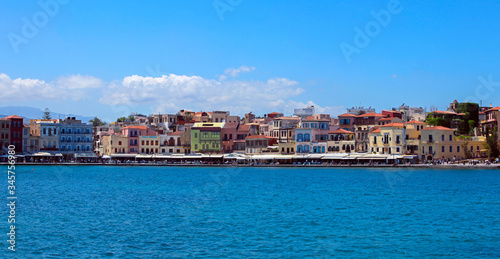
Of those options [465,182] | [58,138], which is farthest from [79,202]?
[58,138]

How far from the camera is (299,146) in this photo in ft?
265

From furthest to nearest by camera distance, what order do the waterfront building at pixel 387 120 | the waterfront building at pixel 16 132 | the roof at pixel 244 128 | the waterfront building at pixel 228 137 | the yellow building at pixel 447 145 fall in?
the roof at pixel 244 128 < the waterfront building at pixel 228 137 < the waterfront building at pixel 16 132 < the waterfront building at pixel 387 120 < the yellow building at pixel 447 145

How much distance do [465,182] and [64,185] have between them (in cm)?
3586

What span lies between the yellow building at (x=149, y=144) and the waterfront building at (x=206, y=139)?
236 inches

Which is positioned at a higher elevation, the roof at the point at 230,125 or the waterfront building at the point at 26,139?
the roof at the point at 230,125

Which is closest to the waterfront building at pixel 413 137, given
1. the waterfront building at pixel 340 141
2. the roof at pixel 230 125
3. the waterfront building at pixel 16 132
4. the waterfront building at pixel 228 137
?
the waterfront building at pixel 340 141

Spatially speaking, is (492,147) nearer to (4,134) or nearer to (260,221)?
(260,221)

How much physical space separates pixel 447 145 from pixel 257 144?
27.5 m

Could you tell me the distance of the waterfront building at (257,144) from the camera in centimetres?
8412

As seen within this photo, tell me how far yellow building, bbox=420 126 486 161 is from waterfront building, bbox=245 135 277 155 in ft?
76.2

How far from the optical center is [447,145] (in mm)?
71938

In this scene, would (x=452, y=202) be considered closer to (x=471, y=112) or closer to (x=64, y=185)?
(x=64, y=185)

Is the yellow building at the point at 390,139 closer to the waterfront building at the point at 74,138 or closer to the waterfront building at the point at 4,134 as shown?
the waterfront building at the point at 74,138

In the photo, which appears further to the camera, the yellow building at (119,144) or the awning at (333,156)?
the yellow building at (119,144)
